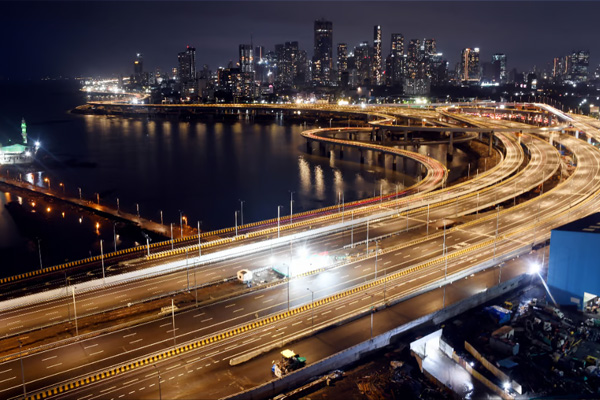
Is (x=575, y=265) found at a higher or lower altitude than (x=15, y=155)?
lower

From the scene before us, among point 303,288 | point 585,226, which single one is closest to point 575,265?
point 585,226

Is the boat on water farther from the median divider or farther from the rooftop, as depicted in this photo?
the rooftop

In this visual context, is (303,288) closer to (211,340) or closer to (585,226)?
(211,340)

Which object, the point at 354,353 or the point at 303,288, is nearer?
the point at 354,353

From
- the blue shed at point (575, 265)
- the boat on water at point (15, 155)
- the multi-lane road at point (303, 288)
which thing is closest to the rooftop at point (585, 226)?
the blue shed at point (575, 265)

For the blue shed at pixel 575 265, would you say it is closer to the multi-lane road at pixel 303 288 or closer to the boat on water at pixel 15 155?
the multi-lane road at pixel 303 288

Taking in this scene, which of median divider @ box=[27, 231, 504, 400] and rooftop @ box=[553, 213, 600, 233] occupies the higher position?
rooftop @ box=[553, 213, 600, 233]

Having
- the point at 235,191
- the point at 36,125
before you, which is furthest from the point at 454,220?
the point at 36,125

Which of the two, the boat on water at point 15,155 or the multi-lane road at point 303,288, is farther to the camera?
the boat on water at point 15,155

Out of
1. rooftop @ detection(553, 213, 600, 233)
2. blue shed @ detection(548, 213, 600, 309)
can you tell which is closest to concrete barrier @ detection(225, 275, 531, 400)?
blue shed @ detection(548, 213, 600, 309)
